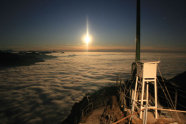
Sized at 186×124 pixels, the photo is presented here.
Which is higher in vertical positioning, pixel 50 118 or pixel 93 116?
pixel 93 116

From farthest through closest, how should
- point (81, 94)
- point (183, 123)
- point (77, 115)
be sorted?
point (81, 94), point (77, 115), point (183, 123)

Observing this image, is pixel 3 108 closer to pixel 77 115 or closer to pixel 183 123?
pixel 77 115

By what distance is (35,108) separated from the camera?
417 inches

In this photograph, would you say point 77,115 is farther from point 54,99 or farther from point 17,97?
point 17,97

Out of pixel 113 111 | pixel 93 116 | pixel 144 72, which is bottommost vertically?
pixel 93 116

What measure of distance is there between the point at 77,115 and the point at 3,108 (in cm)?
917

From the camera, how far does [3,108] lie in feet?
33.9

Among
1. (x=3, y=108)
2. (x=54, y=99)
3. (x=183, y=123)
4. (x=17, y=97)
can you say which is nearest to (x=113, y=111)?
(x=183, y=123)

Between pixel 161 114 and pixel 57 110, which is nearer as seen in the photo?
pixel 161 114

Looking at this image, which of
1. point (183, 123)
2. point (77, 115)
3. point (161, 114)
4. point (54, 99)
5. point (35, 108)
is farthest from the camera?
point (54, 99)

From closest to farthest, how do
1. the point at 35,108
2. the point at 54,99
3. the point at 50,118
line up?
the point at 50,118, the point at 35,108, the point at 54,99

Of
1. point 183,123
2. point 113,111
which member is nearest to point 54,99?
point 113,111

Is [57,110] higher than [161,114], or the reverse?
[161,114]

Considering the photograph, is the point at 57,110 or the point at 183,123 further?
the point at 57,110
